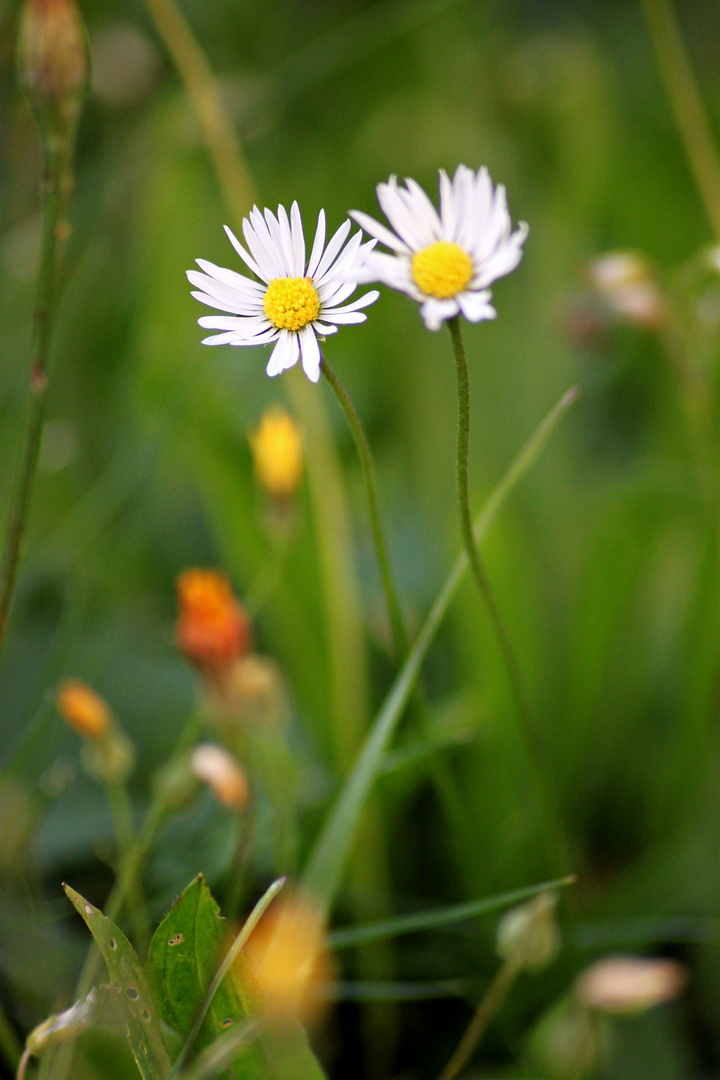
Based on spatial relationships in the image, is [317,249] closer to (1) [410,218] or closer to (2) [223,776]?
(1) [410,218]

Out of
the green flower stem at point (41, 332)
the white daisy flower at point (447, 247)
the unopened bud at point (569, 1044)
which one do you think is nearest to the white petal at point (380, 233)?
the white daisy flower at point (447, 247)

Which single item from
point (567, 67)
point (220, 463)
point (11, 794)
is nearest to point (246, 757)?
point (11, 794)

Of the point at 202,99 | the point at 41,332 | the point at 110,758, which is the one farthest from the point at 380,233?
the point at 202,99

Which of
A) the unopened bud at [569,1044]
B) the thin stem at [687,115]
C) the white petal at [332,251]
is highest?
the thin stem at [687,115]

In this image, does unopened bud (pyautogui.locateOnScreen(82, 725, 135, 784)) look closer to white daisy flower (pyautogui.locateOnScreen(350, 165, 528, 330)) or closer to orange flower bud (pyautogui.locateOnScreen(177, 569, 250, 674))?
orange flower bud (pyautogui.locateOnScreen(177, 569, 250, 674))

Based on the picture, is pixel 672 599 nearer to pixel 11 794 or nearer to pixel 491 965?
pixel 491 965

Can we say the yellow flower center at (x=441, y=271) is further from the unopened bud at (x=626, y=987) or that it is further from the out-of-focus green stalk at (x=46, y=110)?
the unopened bud at (x=626, y=987)
